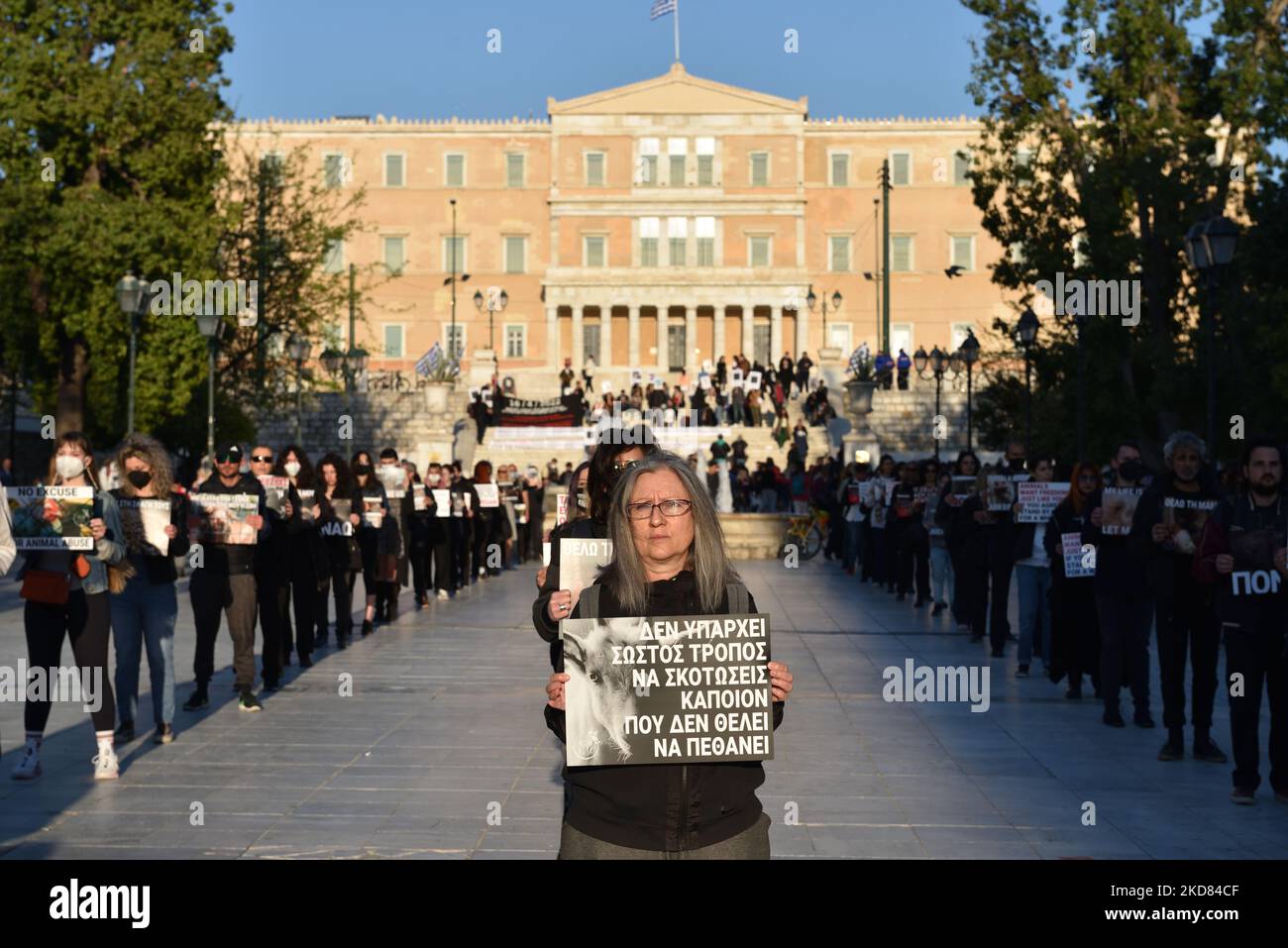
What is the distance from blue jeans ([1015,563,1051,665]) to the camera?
14.9 m

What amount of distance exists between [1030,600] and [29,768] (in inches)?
322

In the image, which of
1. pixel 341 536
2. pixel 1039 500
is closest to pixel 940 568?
pixel 1039 500

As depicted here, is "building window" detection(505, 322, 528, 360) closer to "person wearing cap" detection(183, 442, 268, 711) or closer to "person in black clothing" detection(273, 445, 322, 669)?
"person in black clothing" detection(273, 445, 322, 669)

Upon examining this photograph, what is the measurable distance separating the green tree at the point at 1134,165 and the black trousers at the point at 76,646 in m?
21.9

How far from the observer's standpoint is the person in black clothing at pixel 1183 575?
34.8ft

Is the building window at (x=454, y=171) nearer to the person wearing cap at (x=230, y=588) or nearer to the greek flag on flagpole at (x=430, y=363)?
the greek flag on flagpole at (x=430, y=363)

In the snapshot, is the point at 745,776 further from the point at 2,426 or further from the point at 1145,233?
the point at 2,426

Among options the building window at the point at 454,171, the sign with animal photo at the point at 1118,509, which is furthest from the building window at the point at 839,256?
the sign with animal photo at the point at 1118,509

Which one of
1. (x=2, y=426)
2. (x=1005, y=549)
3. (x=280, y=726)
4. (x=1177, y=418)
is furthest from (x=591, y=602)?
(x=2, y=426)

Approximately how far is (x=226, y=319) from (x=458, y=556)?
14618 millimetres

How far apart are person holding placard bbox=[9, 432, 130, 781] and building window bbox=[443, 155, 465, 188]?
7692 centimetres

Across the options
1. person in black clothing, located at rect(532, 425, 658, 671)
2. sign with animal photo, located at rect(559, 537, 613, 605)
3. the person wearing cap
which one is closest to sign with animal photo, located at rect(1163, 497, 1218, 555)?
person in black clothing, located at rect(532, 425, 658, 671)

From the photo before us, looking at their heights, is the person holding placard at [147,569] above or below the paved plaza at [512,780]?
above

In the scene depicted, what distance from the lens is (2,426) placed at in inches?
1850
